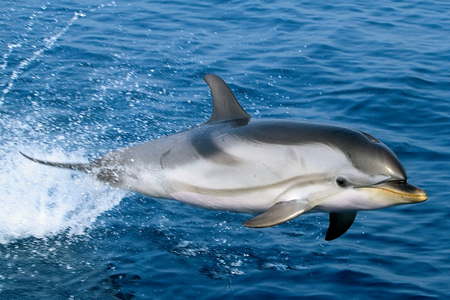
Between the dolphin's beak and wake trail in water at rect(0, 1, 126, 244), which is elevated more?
the dolphin's beak

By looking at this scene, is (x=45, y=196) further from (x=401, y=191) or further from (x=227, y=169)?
(x=401, y=191)

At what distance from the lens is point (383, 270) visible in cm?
877

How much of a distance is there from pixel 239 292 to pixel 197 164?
137cm

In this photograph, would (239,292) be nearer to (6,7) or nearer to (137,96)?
(137,96)

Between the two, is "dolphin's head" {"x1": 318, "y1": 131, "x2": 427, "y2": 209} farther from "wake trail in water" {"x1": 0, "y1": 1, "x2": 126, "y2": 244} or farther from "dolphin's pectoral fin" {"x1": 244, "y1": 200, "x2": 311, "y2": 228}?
"wake trail in water" {"x1": 0, "y1": 1, "x2": 126, "y2": 244}

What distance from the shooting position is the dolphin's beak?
691 centimetres

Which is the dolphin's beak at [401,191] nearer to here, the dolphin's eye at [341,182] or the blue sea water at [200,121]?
the dolphin's eye at [341,182]

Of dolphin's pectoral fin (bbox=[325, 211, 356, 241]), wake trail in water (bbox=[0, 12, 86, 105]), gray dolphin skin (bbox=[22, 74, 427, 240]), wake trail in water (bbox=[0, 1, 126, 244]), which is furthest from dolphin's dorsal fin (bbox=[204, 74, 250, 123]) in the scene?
wake trail in water (bbox=[0, 12, 86, 105])

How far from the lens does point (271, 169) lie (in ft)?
24.3

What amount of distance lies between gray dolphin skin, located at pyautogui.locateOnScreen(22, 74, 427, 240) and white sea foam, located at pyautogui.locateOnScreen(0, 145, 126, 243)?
129 cm

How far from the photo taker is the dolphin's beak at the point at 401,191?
691 cm

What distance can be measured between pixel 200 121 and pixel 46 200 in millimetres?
3785

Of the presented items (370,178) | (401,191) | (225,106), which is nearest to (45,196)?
(225,106)

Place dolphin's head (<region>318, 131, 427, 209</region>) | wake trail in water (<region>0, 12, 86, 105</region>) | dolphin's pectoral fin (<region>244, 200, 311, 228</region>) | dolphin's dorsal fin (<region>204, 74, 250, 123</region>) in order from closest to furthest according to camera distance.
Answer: dolphin's pectoral fin (<region>244, 200, 311, 228</region>), dolphin's head (<region>318, 131, 427, 209</region>), dolphin's dorsal fin (<region>204, 74, 250, 123</region>), wake trail in water (<region>0, 12, 86, 105</region>)
